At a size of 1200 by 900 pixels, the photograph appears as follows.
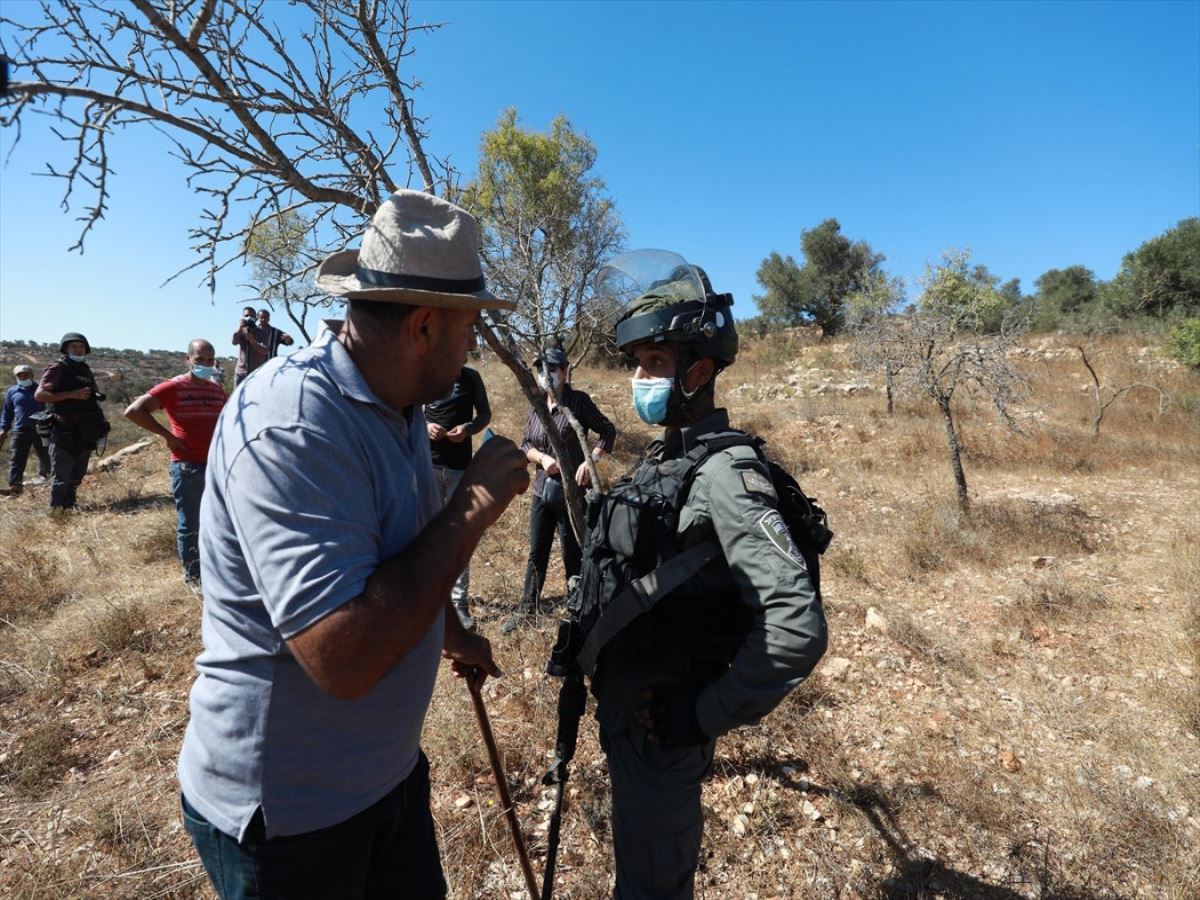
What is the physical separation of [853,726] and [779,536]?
2.62m

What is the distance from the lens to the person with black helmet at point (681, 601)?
4.56 feet

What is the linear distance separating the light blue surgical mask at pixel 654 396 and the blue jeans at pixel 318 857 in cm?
124

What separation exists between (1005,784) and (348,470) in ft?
11.6

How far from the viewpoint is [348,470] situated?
1031 mm

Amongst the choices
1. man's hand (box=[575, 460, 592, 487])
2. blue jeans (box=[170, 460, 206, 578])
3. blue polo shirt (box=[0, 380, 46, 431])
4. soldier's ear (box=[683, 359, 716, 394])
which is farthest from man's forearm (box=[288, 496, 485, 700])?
blue polo shirt (box=[0, 380, 46, 431])

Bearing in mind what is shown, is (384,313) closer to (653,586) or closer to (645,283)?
(653,586)

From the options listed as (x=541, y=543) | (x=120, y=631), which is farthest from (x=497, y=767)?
(x=120, y=631)

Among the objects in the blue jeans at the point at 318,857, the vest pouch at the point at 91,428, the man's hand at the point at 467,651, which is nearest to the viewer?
the blue jeans at the point at 318,857

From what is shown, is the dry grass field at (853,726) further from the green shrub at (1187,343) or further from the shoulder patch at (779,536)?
the green shrub at (1187,343)

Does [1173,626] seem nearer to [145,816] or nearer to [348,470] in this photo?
[348,470]

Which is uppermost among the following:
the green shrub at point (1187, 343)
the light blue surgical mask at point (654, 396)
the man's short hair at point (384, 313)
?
the green shrub at point (1187, 343)

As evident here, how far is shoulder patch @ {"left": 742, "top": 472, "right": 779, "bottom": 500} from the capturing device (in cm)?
146

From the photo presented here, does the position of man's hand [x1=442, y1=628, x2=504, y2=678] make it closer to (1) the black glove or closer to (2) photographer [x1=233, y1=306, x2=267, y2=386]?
(1) the black glove

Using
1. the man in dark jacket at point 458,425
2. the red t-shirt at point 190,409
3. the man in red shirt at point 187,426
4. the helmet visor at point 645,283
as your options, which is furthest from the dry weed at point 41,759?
the helmet visor at point 645,283
